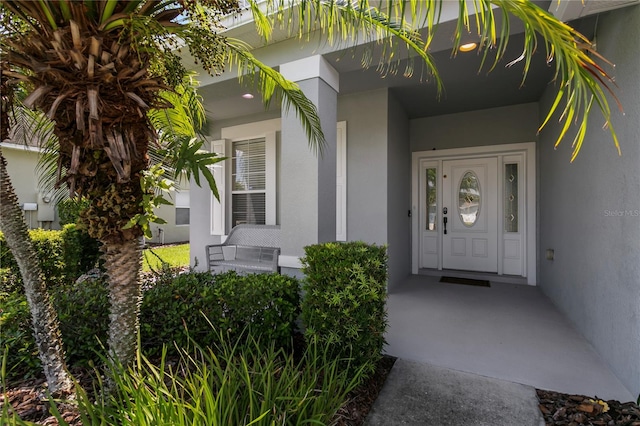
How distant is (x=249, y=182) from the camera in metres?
6.40

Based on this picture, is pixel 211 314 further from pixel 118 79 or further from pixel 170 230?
pixel 170 230

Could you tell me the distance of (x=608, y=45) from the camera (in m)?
2.52

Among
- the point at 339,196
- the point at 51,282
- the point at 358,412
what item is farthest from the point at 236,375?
the point at 51,282

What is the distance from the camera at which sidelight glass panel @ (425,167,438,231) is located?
20.8ft

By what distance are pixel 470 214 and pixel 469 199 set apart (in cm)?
30

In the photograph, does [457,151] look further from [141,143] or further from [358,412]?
[141,143]

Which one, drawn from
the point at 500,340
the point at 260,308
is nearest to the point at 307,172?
the point at 260,308

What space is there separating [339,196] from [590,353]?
351 cm

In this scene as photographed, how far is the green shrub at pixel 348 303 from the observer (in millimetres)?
2270

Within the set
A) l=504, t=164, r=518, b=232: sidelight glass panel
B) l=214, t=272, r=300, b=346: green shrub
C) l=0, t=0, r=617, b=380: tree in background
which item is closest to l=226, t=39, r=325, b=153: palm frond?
l=0, t=0, r=617, b=380: tree in background

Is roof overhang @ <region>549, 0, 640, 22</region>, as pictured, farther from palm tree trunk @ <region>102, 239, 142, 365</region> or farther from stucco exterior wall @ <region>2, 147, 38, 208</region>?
stucco exterior wall @ <region>2, 147, 38, 208</region>

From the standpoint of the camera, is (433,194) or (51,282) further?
(433,194)

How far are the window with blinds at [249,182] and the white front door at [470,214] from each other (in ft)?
12.1

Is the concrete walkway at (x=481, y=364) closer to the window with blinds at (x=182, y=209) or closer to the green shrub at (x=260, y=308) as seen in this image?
the green shrub at (x=260, y=308)
